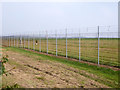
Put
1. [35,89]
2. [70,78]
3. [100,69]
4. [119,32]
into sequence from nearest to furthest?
1. [35,89]
2. [70,78]
3. [100,69]
4. [119,32]

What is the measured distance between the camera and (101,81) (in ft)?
17.9

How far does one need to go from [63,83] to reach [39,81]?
0.87 m

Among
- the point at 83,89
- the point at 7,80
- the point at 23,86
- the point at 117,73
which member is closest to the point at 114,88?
the point at 83,89

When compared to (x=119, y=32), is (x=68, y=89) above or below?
below

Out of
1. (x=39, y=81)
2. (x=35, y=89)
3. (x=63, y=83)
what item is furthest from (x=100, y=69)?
(x=35, y=89)

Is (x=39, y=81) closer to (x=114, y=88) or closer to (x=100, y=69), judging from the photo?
(x=114, y=88)

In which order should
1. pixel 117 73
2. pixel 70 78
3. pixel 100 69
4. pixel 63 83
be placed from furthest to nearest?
pixel 100 69 < pixel 117 73 < pixel 70 78 < pixel 63 83

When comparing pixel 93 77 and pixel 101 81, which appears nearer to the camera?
pixel 101 81

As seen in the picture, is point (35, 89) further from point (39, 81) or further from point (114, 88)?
point (114, 88)

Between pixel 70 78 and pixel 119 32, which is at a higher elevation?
pixel 119 32

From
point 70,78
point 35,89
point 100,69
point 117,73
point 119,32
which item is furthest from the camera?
point 119,32

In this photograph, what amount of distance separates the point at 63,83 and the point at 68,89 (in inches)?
21.6

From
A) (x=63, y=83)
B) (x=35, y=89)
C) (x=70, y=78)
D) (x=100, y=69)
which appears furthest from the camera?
(x=100, y=69)

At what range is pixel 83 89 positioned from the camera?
466cm
